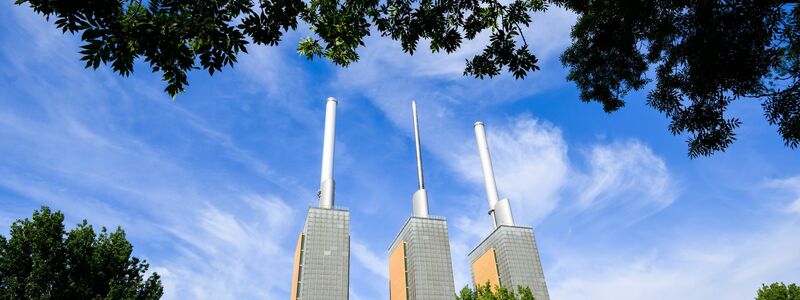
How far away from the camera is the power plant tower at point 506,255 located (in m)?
57.5

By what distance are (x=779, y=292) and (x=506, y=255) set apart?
2914cm

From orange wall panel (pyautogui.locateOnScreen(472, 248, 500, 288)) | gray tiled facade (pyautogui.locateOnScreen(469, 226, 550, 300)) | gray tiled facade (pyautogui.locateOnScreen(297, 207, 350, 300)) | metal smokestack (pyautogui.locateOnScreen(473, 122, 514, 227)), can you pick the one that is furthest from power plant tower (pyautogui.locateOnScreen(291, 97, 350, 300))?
metal smokestack (pyautogui.locateOnScreen(473, 122, 514, 227))

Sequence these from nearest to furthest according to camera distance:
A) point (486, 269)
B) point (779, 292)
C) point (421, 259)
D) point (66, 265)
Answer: point (66, 265)
point (779, 292)
point (421, 259)
point (486, 269)

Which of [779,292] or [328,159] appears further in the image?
[328,159]

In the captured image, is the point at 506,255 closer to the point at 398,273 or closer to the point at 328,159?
the point at 398,273

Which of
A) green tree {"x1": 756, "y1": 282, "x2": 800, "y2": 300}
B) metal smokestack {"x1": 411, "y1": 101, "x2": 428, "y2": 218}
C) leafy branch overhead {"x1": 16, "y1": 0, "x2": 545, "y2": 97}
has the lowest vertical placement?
leafy branch overhead {"x1": 16, "y1": 0, "x2": 545, "y2": 97}

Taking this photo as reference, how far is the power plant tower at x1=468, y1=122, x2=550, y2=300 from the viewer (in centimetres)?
5753

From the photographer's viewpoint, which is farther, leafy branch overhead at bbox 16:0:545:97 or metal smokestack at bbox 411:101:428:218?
metal smokestack at bbox 411:101:428:218

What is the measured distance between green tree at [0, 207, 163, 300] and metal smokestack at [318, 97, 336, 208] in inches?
1269

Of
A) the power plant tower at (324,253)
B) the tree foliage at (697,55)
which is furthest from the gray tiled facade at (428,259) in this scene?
the tree foliage at (697,55)

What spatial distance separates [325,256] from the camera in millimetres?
54125

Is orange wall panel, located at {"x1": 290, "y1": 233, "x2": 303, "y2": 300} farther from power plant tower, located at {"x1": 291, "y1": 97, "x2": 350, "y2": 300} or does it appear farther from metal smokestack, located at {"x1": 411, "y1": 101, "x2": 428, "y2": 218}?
metal smokestack, located at {"x1": 411, "y1": 101, "x2": 428, "y2": 218}

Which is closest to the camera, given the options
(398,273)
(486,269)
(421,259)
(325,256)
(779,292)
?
(779,292)

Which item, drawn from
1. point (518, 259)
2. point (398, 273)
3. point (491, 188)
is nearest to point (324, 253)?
point (398, 273)
